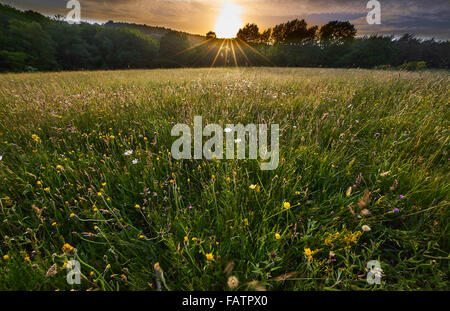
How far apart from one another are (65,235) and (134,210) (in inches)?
21.7

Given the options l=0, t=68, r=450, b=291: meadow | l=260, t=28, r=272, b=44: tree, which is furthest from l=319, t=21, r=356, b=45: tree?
l=0, t=68, r=450, b=291: meadow

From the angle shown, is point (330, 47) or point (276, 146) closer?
point (276, 146)

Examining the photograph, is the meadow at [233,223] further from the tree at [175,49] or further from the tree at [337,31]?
the tree at [337,31]

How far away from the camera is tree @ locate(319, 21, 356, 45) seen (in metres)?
58.8

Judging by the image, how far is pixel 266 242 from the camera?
1399 millimetres

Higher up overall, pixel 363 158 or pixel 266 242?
pixel 363 158

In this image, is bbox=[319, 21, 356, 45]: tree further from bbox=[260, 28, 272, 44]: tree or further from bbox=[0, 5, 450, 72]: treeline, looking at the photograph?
bbox=[260, 28, 272, 44]: tree

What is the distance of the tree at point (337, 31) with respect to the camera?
58.8 meters

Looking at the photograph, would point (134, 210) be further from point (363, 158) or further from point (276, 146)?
point (363, 158)

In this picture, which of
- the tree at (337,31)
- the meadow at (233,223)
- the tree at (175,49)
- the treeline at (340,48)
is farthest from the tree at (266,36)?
the meadow at (233,223)
